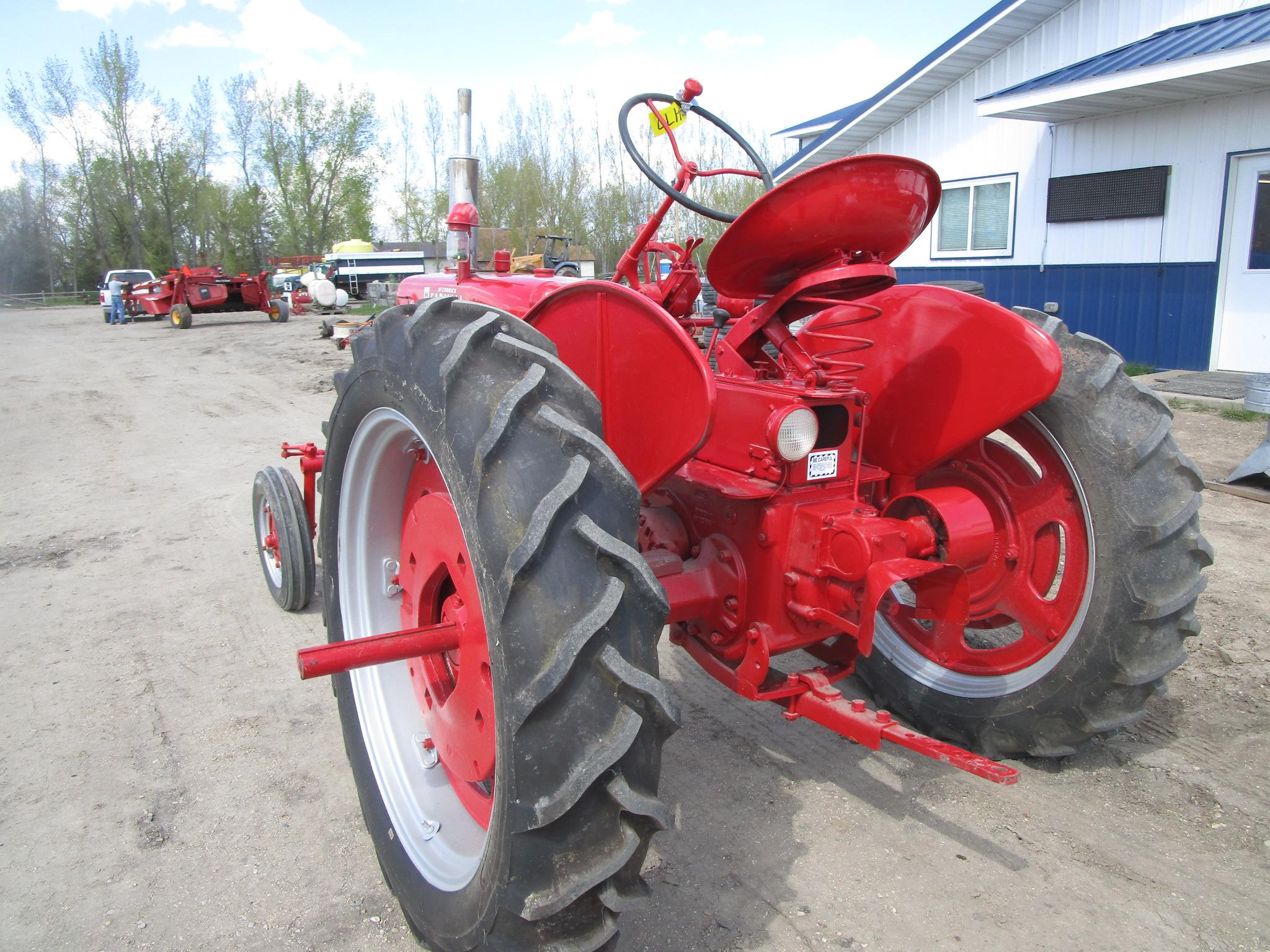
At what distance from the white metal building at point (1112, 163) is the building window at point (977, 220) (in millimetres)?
24

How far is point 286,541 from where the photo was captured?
3928mm

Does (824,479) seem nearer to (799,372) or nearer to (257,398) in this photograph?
(799,372)

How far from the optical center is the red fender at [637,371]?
6.57ft

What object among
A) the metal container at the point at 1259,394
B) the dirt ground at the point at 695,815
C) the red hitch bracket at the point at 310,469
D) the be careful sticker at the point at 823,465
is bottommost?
the dirt ground at the point at 695,815

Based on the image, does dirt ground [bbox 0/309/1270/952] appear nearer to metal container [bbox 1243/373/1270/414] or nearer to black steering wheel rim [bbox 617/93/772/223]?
metal container [bbox 1243/373/1270/414]

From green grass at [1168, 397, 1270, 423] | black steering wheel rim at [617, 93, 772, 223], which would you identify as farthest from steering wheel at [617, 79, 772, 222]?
green grass at [1168, 397, 1270, 423]

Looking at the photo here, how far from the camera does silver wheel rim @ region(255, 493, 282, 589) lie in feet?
13.7

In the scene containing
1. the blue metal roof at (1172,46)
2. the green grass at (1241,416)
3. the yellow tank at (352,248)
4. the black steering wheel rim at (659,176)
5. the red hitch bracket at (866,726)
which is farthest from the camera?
the yellow tank at (352,248)

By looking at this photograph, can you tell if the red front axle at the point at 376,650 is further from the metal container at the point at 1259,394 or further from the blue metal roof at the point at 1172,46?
the blue metal roof at the point at 1172,46

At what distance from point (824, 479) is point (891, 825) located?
1.01 m

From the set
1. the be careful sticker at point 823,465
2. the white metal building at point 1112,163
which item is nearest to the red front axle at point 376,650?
the be careful sticker at point 823,465

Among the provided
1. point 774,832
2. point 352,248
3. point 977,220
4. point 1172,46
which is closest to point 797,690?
point 774,832

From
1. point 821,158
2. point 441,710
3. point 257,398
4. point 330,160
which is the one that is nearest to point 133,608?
point 441,710

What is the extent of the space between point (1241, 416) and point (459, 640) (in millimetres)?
7810
